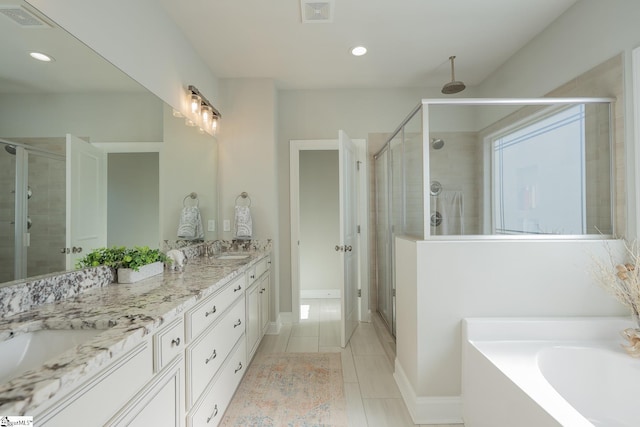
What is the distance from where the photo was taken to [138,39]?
187cm

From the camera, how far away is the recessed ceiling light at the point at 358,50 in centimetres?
265

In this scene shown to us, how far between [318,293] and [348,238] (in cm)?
181

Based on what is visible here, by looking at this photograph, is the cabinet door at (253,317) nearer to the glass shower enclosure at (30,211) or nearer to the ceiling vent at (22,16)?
the glass shower enclosure at (30,211)

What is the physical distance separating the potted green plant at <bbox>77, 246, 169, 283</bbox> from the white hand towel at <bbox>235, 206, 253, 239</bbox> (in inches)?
49.1

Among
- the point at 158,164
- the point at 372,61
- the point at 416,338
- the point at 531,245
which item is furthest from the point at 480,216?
the point at 158,164

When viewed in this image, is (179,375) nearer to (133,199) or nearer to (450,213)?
(133,199)

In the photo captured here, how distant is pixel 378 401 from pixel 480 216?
4.65ft

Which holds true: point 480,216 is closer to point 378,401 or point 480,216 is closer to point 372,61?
point 378,401

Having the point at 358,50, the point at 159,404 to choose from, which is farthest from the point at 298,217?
the point at 159,404

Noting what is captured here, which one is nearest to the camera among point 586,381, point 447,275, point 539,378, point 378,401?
point 539,378

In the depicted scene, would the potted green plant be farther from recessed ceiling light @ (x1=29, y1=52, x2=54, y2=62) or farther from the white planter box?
recessed ceiling light @ (x1=29, y1=52, x2=54, y2=62)

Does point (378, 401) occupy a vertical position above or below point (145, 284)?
below

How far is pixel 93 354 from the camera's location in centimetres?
75

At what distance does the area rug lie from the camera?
5.85 feet
